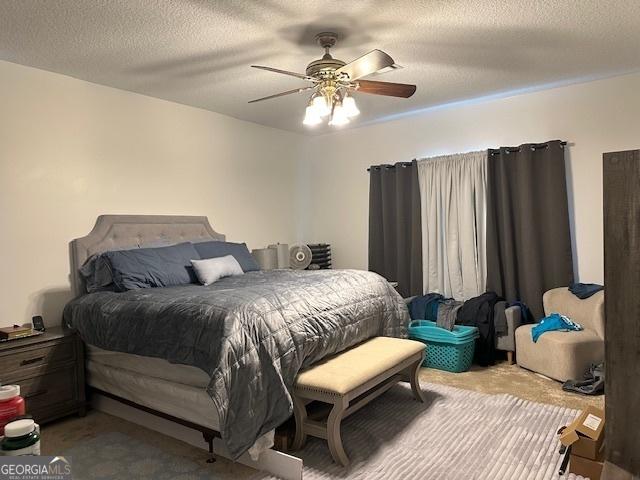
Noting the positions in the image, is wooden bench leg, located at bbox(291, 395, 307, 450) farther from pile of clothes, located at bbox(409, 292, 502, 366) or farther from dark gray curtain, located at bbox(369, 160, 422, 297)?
dark gray curtain, located at bbox(369, 160, 422, 297)

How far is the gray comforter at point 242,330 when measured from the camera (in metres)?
2.18

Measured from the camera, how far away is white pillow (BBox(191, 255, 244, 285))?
11.3 feet

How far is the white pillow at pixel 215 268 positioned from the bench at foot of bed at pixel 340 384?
4.07 feet

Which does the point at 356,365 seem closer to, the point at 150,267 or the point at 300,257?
the point at 150,267

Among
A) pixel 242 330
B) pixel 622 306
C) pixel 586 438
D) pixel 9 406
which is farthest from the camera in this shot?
pixel 242 330

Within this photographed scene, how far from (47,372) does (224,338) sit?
60.1 inches

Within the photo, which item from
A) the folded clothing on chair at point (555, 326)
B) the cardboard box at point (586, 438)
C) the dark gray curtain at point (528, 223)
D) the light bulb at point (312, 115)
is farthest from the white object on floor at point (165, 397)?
the dark gray curtain at point (528, 223)

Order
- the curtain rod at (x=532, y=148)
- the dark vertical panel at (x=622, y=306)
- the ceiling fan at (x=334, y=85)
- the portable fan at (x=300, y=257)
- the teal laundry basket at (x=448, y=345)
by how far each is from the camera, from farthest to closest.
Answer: the portable fan at (x=300, y=257)
the curtain rod at (x=532, y=148)
the teal laundry basket at (x=448, y=345)
the ceiling fan at (x=334, y=85)
the dark vertical panel at (x=622, y=306)

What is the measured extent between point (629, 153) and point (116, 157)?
11.8ft

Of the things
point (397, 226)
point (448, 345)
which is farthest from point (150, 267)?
point (397, 226)

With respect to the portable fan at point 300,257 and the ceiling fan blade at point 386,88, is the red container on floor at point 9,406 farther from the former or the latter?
the portable fan at point 300,257

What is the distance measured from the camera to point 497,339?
13.0ft

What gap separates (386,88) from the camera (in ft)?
9.61

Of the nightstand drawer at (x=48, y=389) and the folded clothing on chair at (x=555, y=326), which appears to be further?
the folded clothing on chair at (x=555, y=326)
